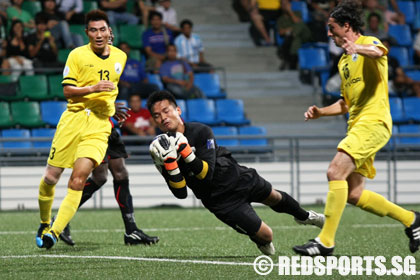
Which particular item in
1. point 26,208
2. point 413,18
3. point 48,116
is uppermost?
point 413,18

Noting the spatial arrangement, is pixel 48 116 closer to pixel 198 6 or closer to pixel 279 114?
pixel 279 114

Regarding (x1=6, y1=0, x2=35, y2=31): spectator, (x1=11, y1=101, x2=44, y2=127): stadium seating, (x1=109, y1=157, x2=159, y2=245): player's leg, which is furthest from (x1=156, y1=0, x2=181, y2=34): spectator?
(x1=109, y1=157, x2=159, y2=245): player's leg

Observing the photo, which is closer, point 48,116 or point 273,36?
point 48,116

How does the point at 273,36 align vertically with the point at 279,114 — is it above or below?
above

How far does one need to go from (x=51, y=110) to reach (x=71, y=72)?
7166 mm

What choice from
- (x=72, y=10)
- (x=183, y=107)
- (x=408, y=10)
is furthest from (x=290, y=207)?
(x=408, y=10)

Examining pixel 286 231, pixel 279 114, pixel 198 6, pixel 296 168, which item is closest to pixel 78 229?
pixel 286 231

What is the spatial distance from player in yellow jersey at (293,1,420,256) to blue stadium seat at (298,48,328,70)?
10378 mm

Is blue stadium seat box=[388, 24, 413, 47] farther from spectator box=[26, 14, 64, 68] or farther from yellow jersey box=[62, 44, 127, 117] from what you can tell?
yellow jersey box=[62, 44, 127, 117]

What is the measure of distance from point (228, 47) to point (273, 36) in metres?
1.13

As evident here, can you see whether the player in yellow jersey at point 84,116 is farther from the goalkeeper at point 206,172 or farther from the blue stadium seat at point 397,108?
the blue stadium seat at point 397,108

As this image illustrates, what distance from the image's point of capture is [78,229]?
9.91 meters

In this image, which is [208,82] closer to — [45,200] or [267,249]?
[45,200]

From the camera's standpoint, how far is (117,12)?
671 inches
